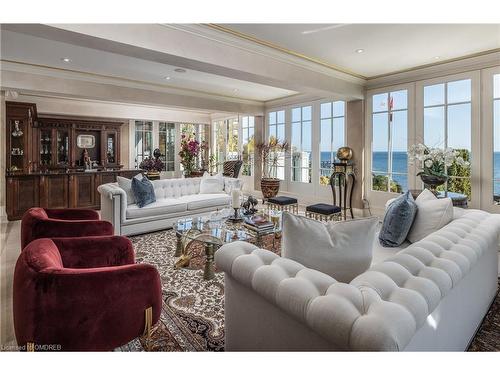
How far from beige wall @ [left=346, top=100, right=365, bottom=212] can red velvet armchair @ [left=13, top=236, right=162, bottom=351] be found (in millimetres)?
4953

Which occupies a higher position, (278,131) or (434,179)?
(278,131)

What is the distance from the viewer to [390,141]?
212 inches

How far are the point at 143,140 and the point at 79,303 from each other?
7717mm

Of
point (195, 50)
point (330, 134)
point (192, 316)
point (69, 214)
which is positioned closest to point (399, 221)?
point (192, 316)

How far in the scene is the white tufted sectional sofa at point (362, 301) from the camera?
943 millimetres

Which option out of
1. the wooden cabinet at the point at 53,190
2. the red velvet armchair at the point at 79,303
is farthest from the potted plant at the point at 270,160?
the red velvet armchair at the point at 79,303

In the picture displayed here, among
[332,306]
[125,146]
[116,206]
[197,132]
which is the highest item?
[197,132]

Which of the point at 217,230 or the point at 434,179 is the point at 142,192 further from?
the point at 434,179

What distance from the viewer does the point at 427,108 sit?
488 cm

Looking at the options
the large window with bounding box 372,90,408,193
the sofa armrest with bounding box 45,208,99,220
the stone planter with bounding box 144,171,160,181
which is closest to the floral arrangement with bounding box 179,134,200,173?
the stone planter with bounding box 144,171,160,181

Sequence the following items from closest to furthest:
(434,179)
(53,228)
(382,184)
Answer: (53,228) → (434,179) → (382,184)

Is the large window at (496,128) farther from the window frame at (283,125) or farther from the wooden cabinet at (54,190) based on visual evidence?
the wooden cabinet at (54,190)

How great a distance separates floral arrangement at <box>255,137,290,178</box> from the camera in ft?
24.5
